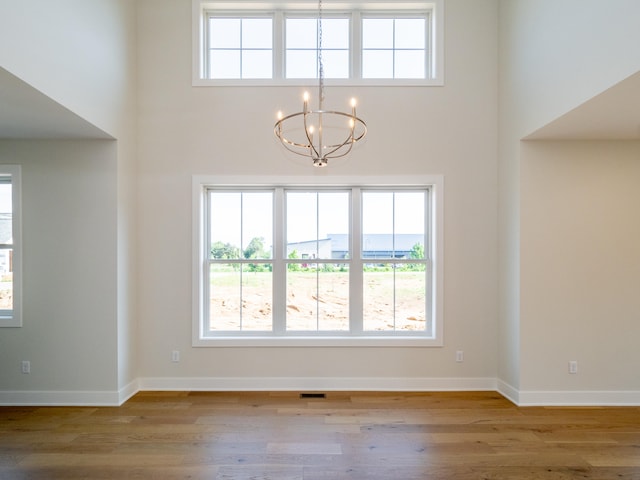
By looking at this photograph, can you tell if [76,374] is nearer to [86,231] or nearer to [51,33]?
[86,231]

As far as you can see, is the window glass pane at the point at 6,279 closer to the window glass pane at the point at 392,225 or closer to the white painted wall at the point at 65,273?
the white painted wall at the point at 65,273

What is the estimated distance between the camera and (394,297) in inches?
157

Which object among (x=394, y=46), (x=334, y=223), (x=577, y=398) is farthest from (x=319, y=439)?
(x=394, y=46)

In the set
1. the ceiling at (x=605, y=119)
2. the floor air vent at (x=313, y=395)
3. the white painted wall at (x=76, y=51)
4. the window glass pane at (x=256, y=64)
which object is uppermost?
the window glass pane at (x=256, y=64)

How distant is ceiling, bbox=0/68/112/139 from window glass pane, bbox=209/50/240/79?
52.4 inches

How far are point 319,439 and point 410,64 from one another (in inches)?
147

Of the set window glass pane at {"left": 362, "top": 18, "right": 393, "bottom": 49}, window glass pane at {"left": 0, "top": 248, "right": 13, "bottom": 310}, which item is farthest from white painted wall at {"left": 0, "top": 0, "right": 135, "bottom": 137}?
window glass pane at {"left": 362, "top": 18, "right": 393, "bottom": 49}

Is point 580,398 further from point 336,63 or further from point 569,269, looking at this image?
point 336,63

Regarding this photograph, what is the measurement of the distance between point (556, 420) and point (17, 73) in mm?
4657

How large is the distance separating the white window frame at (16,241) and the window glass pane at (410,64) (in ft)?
12.7

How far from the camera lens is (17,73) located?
2146 mm

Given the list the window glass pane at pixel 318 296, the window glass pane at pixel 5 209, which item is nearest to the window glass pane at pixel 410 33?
the window glass pane at pixel 318 296

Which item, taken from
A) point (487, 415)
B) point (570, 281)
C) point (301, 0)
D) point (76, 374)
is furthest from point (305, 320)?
point (301, 0)

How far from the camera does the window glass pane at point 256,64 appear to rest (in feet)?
12.8
